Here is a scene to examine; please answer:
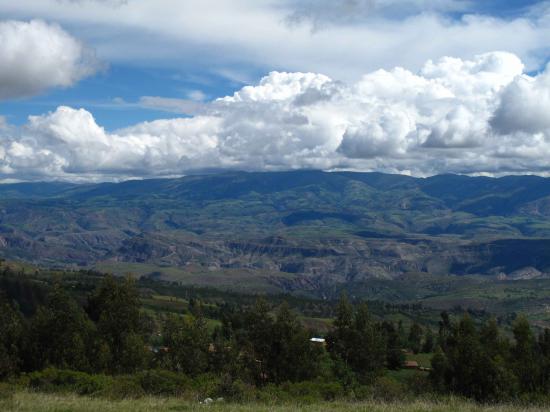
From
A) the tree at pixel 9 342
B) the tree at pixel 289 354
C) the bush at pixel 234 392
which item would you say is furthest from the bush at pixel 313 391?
the tree at pixel 9 342

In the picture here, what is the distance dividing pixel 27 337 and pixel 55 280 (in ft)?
24.3

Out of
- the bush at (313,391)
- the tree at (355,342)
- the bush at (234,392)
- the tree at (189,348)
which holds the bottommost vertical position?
the tree at (355,342)

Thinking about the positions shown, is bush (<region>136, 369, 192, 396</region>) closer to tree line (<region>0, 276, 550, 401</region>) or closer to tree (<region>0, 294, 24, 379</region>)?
tree line (<region>0, 276, 550, 401</region>)

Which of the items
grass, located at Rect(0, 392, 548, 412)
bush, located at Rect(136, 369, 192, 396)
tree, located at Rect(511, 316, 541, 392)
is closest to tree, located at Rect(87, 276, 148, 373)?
bush, located at Rect(136, 369, 192, 396)

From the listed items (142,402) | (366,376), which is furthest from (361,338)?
(142,402)

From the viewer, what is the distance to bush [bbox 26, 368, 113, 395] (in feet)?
118

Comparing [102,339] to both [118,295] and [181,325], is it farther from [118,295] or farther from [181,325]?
[181,325]

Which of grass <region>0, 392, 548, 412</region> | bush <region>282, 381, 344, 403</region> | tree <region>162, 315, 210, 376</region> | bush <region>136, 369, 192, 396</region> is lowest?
tree <region>162, 315, 210, 376</region>

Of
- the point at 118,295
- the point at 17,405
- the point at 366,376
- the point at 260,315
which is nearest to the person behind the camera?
the point at 17,405

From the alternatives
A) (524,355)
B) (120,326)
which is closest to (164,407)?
(120,326)

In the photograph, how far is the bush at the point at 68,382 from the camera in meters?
35.9

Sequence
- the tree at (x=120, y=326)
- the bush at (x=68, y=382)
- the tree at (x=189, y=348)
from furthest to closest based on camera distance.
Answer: the tree at (x=189, y=348)
the tree at (x=120, y=326)
the bush at (x=68, y=382)

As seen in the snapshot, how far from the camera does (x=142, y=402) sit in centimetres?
2912

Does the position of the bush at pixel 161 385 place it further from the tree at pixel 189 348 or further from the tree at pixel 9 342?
the tree at pixel 189 348
